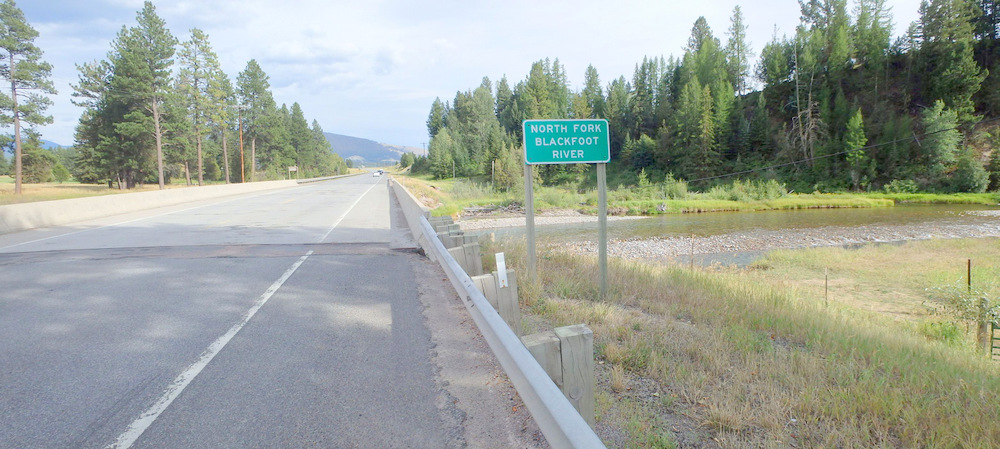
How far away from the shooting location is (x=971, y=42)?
61031mm

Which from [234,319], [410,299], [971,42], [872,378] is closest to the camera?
[872,378]

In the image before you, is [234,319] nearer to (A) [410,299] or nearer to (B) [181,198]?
(A) [410,299]

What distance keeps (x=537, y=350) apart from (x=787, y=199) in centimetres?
5340

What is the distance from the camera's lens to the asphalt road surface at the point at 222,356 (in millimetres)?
3211

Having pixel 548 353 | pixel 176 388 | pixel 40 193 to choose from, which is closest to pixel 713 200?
pixel 548 353

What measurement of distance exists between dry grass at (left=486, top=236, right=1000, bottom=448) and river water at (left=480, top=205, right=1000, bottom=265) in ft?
41.5

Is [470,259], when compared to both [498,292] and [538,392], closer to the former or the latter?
[498,292]

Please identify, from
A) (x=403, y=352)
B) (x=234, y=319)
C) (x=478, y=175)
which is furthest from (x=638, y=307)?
(x=478, y=175)

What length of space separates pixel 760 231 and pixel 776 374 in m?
29.7

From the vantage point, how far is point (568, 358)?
9.54 ft

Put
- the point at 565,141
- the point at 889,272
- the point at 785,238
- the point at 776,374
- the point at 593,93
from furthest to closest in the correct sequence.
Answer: the point at 593,93, the point at 785,238, the point at 889,272, the point at 565,141, the point at 776,374

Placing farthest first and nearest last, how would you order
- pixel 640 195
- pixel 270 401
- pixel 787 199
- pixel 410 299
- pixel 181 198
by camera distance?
pixel 640 195 < pixel 787 199 < pixel 181 198 < pixel 410 299 < pixel 270 401

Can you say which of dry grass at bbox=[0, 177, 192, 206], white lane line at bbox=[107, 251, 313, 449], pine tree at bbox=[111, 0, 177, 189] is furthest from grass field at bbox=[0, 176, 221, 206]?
white lane line at bbox=[107, 251, 313, 449]

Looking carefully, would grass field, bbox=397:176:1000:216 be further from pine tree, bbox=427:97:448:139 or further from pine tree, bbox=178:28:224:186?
pine tree, bbox=427:97:448:139
